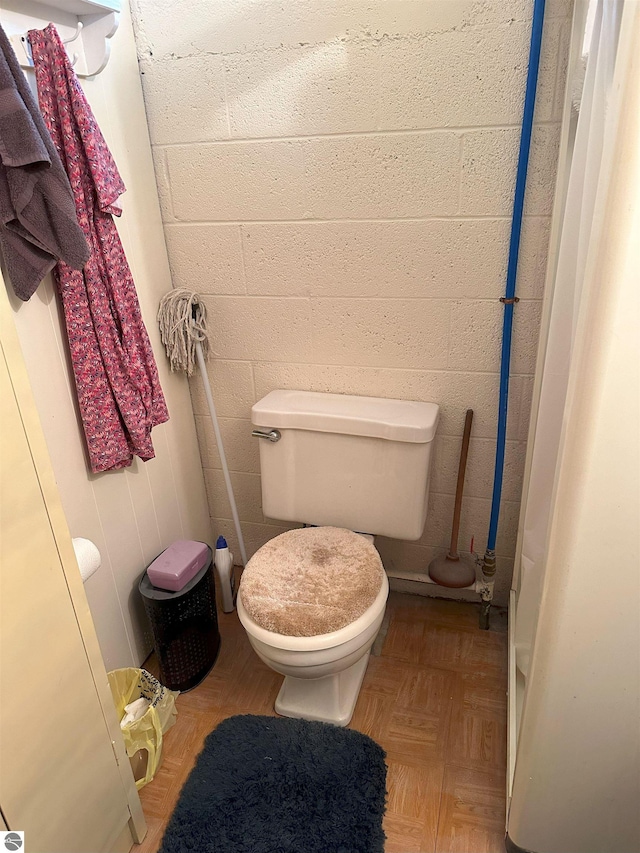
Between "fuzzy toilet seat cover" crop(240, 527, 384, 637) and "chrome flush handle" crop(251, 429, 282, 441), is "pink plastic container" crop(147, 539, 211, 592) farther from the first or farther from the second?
"chrome flush handle" crop(251, 429, 282, 441)

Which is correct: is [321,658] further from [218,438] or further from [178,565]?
[218,438]

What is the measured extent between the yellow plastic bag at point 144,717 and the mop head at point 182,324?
932 mm

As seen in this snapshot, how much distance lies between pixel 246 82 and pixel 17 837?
1.76 metres

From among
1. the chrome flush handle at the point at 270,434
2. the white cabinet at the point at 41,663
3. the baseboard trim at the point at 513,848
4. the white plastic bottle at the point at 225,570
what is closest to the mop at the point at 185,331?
the chrome flush handle at the point at 270,434

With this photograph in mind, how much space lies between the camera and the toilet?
140 centimetres

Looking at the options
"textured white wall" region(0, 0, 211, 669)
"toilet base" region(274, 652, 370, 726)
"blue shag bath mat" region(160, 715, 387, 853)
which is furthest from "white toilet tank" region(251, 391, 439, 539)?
"blue shag bath mat" region(160, 715, 387, 853)

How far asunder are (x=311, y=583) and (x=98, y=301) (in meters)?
0.89

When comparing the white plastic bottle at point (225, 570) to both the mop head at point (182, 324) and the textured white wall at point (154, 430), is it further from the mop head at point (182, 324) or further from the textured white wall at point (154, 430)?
the mop head at point (182, 324)

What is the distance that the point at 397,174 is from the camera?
5.06 feet

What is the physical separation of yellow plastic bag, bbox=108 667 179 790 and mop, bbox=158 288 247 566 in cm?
76

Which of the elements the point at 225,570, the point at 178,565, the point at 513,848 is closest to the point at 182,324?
the point at 178,565

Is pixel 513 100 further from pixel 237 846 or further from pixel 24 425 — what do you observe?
pixel 237 846

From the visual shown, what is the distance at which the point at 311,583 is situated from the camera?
1.49m

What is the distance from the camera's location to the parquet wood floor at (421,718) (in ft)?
4.43
